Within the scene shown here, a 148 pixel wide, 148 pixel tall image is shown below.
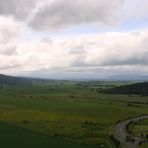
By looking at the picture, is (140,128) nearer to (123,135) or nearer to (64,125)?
(123,135)

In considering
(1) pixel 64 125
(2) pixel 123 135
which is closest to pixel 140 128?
(2) pixel 123 135

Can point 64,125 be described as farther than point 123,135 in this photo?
Yes

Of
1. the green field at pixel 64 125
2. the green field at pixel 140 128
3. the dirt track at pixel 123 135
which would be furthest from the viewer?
the green field at pixel 140 128

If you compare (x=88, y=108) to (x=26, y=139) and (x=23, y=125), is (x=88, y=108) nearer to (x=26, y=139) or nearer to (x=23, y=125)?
(x=23, y=125)

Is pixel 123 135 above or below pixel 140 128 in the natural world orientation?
below

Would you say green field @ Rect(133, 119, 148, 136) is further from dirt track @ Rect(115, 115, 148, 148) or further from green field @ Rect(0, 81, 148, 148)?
green field @ Rect(0, 81, 148, 148)

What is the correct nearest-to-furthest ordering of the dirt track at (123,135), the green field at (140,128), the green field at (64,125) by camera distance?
1. the dirt track at (123,135)
2. the green field at (64,125)
3. the green field at (140,128)

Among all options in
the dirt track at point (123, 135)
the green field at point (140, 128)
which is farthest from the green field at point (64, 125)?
the green field at point (140, 128)

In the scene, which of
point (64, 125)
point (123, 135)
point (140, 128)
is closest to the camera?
point (123, 135)

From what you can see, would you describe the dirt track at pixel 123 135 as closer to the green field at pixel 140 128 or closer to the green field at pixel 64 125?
the green field at pixel 64 125

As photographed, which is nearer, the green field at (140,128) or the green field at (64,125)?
the green field at (64,125)

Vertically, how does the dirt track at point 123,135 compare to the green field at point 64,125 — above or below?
below
